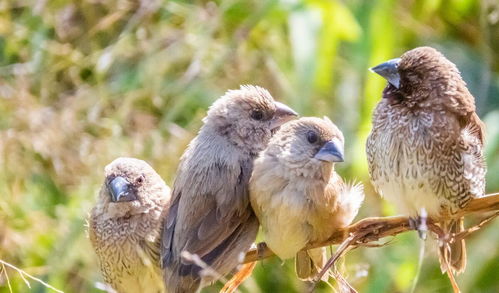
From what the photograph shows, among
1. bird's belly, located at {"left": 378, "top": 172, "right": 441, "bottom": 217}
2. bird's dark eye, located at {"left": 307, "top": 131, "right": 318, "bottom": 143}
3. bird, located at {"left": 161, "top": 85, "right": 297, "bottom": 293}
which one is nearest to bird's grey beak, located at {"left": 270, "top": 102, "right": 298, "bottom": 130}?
bird, located at {"left": 161, "top": 85, "right": 297, "bottom": 293}

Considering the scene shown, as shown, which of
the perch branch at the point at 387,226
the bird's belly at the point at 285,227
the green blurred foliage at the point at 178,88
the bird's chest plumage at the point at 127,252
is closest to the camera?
the perch branch at the point at 387,226

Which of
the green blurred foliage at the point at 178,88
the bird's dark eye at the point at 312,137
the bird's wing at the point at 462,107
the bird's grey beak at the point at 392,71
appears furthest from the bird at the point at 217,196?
the green blurred foliage at the point at 178,88

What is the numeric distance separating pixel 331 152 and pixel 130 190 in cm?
83

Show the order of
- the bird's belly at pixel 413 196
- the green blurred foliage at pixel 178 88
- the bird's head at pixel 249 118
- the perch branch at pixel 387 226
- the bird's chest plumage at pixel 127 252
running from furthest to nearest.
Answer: the green blurred foliage at pixel 178 88, the bird's chest plumage at pixel 127 252, the bird's head at pixel 249 118, the bird's belly at pixel 413 196, the perch branch at pixel 387 226

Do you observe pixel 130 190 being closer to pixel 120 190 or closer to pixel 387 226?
pixel 120 190

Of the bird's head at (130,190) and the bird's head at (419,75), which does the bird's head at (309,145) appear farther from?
the bird's head at (130,190)

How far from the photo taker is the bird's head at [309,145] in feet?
13.3

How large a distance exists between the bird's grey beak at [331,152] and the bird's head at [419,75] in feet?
0.95

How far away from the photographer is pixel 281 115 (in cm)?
439

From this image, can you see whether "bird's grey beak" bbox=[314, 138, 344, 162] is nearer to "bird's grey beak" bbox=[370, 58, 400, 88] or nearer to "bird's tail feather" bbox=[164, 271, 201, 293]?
"bird's grey beak" bbox=[370, 58, 400, 88]

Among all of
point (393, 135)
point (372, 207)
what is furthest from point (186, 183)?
point (372, 207)

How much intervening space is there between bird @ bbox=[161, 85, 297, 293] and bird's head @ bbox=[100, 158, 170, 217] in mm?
241

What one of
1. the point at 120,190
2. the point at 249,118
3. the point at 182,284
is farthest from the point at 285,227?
the point at 120,190

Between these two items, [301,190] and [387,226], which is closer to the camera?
[387,226]
